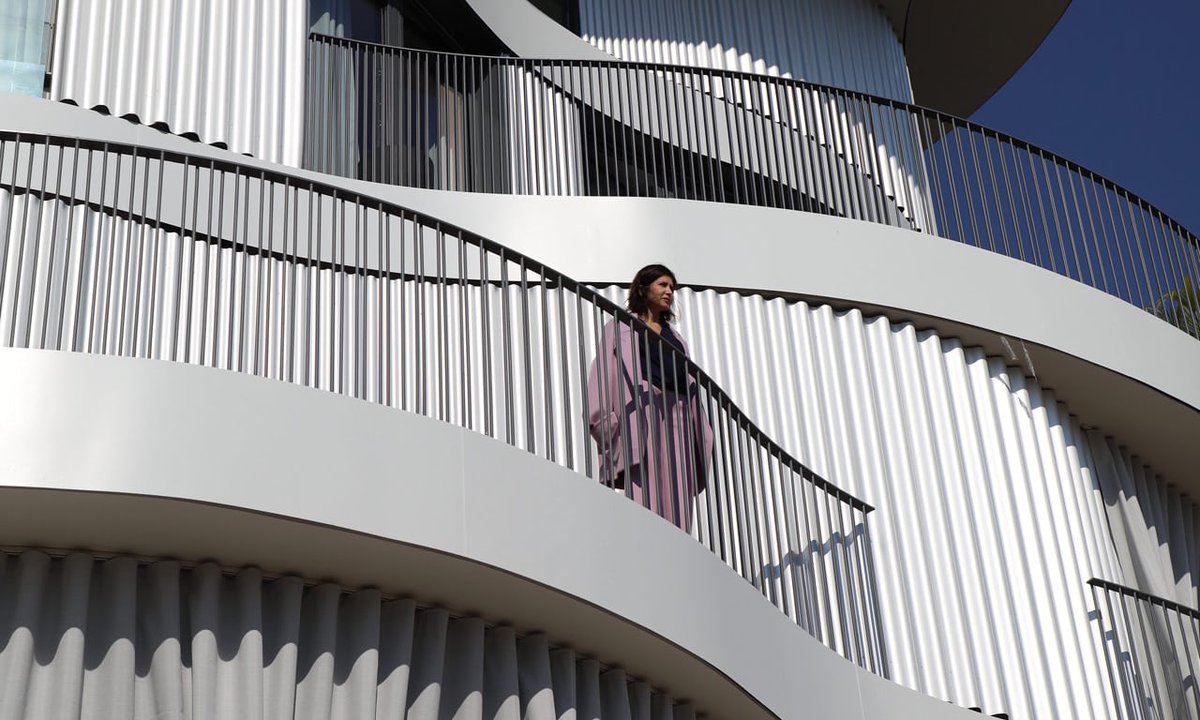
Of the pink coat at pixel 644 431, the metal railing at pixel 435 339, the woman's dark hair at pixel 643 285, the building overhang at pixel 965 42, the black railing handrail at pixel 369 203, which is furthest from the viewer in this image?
the building overhang at pixel 965 42

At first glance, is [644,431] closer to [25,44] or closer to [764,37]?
[25,44]

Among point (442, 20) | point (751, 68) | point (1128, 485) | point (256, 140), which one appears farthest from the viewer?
point (751, 68)

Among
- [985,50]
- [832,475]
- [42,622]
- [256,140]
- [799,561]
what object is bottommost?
[42,622]

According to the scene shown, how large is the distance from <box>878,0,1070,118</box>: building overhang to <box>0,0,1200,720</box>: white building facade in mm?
1596

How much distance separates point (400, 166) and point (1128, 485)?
6.58 metres

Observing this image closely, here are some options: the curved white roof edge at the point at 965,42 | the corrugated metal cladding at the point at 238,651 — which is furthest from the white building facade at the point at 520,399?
the curved white roof edge at the point at 965,42

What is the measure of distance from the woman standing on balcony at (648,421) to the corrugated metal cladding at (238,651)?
1.20 metres

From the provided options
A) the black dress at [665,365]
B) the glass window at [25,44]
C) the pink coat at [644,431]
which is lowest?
the pink coat at [644,431]

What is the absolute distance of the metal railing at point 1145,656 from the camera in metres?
12.4

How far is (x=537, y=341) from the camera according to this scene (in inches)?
483

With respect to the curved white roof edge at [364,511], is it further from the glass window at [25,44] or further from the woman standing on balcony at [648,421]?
the glass window at [25,44]

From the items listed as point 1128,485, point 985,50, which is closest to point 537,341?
point 1128,485

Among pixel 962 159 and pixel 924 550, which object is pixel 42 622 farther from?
pixel 962 159

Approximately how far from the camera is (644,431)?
10453mm
